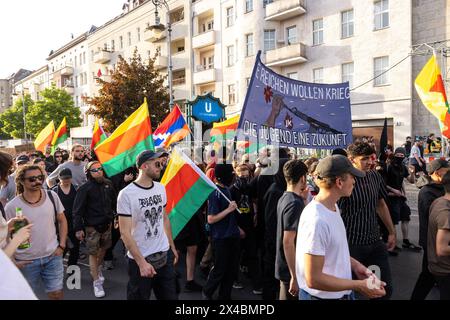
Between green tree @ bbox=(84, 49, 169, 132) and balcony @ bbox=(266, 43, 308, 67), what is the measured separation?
24.1 ft

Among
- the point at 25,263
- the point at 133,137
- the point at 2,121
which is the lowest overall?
the point at 25,263

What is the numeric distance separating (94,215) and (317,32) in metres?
21.5

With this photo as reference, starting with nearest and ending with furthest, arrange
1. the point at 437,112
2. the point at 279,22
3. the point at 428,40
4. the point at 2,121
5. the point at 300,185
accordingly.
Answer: the point at 300,185 → the point at 437,112 → the point at 428,40 → the point at 279,22 → the point at 2,121

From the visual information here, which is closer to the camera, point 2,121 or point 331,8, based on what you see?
point 331,8

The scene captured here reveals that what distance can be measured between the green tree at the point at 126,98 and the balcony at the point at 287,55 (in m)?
7.35

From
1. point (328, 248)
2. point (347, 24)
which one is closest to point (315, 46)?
point (347, 24)

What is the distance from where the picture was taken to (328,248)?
2.58m

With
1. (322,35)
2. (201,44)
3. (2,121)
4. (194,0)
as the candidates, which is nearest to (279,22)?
(322,35)

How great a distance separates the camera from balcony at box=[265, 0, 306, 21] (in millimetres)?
24219

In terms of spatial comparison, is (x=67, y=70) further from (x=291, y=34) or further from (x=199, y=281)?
(x=199, y=281)

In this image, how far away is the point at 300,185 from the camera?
3787 mm

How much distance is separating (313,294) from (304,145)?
424cm

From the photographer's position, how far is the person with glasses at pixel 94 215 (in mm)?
5715

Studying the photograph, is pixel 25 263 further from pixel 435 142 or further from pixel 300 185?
pixel 435 142
